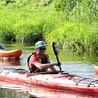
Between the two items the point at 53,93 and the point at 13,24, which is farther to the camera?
the point at 13,24

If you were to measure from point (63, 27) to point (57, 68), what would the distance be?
597cm

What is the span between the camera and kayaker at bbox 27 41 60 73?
11.6 meters

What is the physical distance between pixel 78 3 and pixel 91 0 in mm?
1153

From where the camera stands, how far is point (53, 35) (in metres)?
20.9

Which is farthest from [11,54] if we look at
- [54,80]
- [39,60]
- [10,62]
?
[54,80]

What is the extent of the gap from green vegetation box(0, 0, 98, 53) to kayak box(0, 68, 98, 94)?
21.0ft

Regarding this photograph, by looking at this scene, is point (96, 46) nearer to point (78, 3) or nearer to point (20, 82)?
point (78, 3)

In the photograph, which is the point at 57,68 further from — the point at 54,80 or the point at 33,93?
the point at 33,93

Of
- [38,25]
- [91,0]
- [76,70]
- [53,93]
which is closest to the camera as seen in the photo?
[53,93]

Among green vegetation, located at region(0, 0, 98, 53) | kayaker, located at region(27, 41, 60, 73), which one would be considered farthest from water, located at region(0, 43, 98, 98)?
green vegetation, located at region(0, 0, 98, 53)

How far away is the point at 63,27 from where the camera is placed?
21.1 m

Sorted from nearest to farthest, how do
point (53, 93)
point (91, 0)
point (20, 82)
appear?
point (53, 93) < point (20, 82) < point (91, 0)

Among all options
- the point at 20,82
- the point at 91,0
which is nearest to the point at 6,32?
the point at 91,0

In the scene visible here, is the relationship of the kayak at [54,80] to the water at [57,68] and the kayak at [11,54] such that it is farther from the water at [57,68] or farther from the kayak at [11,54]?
the kayak at [11,54]
